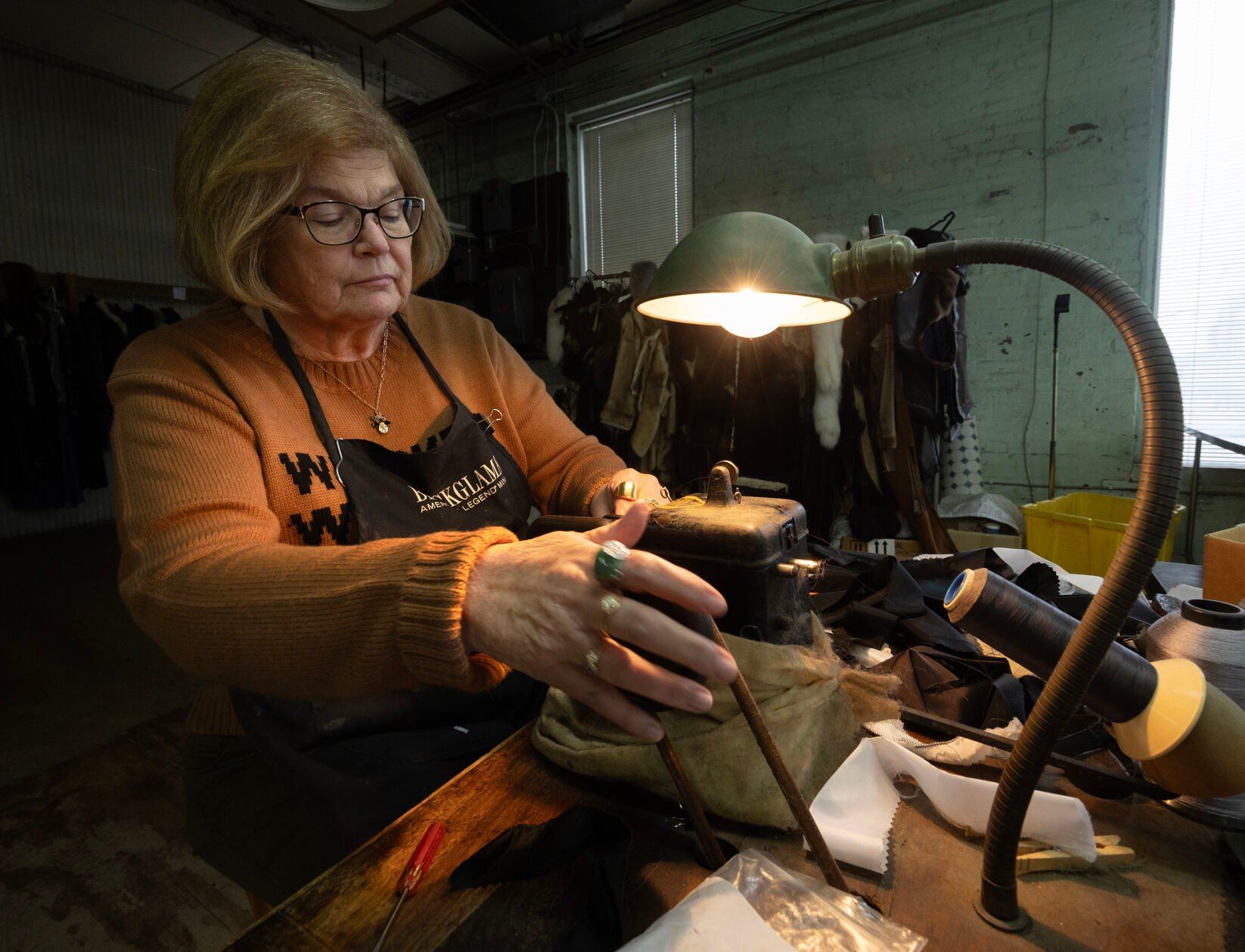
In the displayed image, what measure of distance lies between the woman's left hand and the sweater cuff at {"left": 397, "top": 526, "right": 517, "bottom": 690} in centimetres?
68

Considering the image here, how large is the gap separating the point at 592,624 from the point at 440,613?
7.0 inches

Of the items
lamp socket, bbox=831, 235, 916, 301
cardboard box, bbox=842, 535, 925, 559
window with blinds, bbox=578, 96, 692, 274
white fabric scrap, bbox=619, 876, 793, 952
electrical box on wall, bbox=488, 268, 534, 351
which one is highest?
window with blinds, bbox=578, 96, 692, 274

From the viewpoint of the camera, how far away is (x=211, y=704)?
1.22 metres

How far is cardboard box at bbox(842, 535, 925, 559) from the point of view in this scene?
3.54 m

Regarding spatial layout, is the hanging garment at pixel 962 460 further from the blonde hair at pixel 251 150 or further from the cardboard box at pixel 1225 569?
the blonde hair at pixel 251 150

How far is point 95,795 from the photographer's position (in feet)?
8.20

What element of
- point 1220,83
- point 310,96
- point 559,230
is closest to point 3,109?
point 559,230

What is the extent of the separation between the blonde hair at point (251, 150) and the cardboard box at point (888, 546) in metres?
3.21

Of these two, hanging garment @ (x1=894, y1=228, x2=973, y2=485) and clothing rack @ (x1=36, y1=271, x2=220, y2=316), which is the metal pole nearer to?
hanging garment @ (x1=894, y1=228, x2=973, y2=485)

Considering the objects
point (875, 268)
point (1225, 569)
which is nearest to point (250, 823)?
point (875, 268)

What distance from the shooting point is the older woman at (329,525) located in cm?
66

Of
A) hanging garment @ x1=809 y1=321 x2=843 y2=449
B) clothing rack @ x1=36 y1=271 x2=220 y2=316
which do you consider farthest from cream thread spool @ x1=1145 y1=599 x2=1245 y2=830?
clothing rack @ x1=36 y1=271 x2=220 y2=316

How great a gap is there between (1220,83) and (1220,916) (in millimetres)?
4354

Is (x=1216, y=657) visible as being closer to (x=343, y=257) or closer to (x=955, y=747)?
(x=955, y=747)
